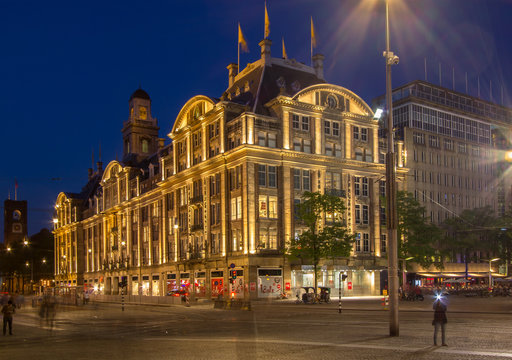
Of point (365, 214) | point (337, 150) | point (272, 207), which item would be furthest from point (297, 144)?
point (365, 214)

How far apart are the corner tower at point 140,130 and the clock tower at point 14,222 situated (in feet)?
260

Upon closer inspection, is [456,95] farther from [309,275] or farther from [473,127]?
[309,275]

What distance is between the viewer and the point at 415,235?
231 feet

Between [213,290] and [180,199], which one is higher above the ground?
[180,199]

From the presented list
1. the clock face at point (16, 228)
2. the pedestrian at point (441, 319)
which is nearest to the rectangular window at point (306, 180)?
the pedestrian at point (441, 319)

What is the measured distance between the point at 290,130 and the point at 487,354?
2046 inches

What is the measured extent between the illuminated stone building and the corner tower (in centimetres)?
2488

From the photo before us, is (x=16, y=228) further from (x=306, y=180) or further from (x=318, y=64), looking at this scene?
(x=306, y=180)

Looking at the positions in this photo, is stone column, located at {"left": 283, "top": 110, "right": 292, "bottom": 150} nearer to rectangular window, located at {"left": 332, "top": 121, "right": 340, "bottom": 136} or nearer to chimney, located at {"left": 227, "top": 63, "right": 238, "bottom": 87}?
rectangular window, located at {"left": 332, "top": 121, "right": 340, "bottom": 136}

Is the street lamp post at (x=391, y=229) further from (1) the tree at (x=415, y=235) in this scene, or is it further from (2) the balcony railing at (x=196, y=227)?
(2) the balcony railing at (x=196, y=227)

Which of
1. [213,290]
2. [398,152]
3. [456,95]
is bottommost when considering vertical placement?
[213,290]

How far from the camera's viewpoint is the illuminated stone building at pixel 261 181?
211 ft

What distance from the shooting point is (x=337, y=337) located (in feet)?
70.4

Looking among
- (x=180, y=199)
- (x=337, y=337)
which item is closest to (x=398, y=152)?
(x=180, y=199)
